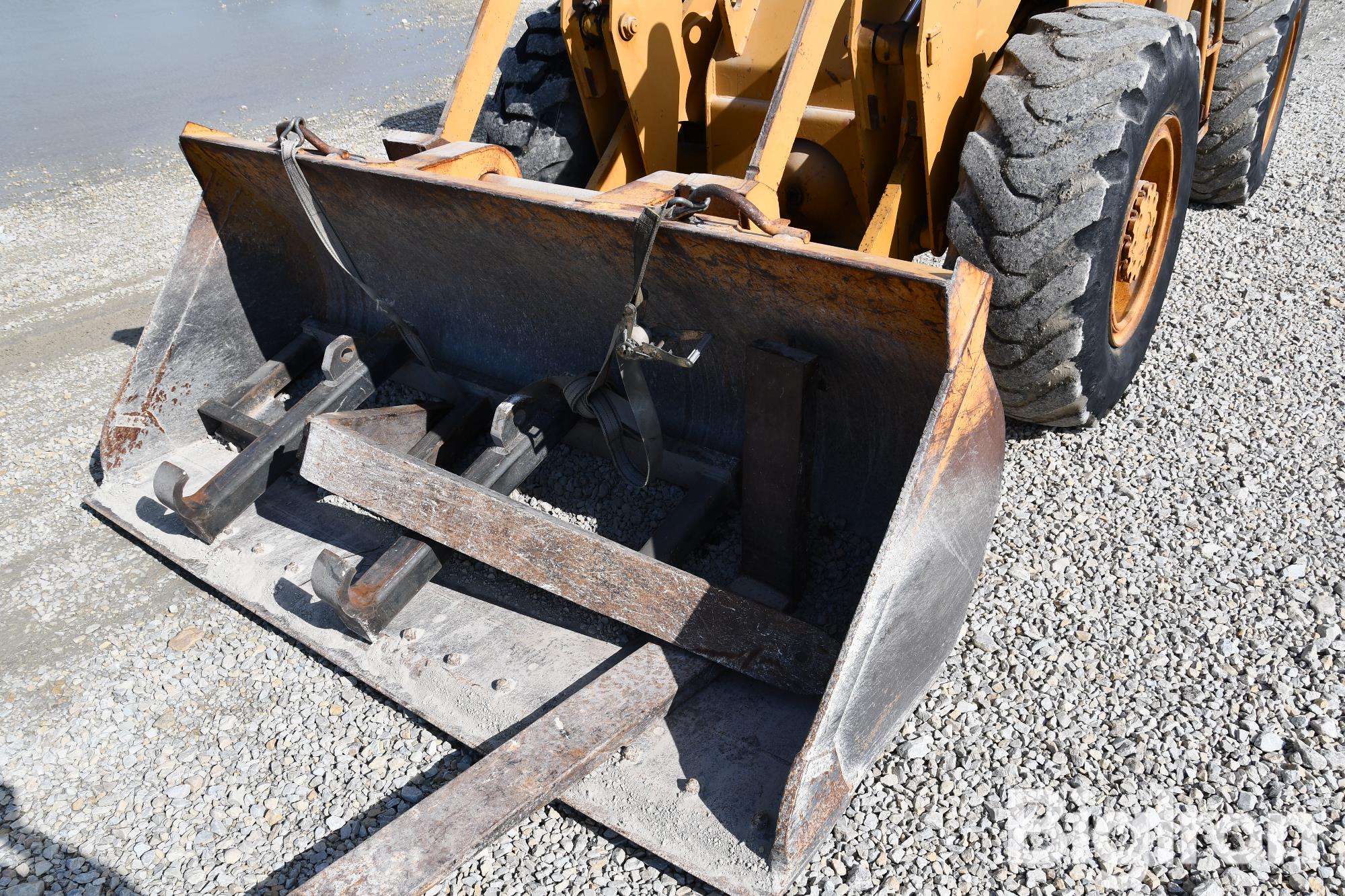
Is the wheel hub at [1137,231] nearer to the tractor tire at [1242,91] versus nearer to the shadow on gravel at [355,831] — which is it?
the tractor tire at [1242,91]

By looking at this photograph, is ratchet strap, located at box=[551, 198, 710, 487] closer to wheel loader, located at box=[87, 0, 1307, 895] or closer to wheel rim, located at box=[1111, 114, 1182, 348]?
wheel loader, located at box=[87, 0, 1307, 895]

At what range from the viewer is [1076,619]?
2621mm

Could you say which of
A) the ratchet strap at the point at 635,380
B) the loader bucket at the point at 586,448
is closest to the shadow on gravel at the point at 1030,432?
the loader bucket at the point at 586,448

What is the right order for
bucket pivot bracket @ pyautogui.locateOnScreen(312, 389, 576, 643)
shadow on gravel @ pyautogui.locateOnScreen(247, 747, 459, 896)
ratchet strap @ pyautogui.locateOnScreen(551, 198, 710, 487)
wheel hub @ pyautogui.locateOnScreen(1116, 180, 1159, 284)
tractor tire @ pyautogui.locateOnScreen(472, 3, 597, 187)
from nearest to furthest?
shadow on gravel @ pyautogui.locateOnScreen(247, 747, 459, 896) < ratchet strap @ pyautogui.locateOnScreen(551, 198, 710, 487) < bucket pivot bracket @ pyautogui.locateOnScreen(312, 389, 576, 643) < wheel hub @ pyautogui.locateOnScreen(1116, 180, 1159, 284) < tractor tire @ pyautogui.locateOnScreen(472, 3, 597, 187)

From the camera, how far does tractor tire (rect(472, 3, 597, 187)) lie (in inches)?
142

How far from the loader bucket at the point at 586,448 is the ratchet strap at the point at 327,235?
49mm

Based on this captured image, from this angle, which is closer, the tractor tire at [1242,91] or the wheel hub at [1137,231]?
the wheel hub at [1137,231]

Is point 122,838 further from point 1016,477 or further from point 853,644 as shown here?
point 1016,477

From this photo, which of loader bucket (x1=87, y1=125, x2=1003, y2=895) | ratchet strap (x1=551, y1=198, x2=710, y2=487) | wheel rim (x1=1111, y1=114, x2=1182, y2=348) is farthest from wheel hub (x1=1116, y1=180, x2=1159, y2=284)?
ratchet strap (x1=551, y1=198, x2=710, y2=487)

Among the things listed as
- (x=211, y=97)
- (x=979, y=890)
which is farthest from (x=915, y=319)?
(x=211, y=97)

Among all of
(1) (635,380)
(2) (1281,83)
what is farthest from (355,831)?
(2) (1281,83)

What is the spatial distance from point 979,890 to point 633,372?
1.39 meters

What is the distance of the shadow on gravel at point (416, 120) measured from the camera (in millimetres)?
8094

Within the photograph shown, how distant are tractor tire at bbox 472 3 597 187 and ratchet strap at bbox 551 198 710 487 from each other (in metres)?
1.05
